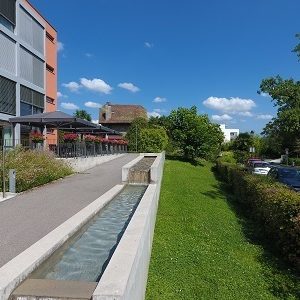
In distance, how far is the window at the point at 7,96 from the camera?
28.3m

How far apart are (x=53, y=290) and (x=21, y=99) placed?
29572 millimetres

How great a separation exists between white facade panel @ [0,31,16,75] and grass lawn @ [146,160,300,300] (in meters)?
20.7

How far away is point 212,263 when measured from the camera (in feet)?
26.2

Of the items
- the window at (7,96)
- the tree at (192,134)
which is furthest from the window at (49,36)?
the tree at (192,134)

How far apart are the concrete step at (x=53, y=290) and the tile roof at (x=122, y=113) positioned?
76266 mm

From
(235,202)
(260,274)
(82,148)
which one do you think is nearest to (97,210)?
(260,274)

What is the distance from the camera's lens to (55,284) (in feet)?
14.9

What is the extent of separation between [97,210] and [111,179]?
30.4ft

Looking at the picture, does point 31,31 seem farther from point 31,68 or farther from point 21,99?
point 21,99

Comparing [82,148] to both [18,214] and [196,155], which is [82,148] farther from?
[196,155]

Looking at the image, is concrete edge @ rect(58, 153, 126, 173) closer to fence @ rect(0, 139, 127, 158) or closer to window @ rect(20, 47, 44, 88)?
fence @ rect(0, 139, 127, 158)

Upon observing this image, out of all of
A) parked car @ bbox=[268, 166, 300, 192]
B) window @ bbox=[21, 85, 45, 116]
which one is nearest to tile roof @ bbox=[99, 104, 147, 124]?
window @ bbox=[21, 85, 45, 116]

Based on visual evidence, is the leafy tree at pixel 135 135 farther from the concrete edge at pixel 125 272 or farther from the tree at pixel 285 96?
the concrete edge at pixel 125 272

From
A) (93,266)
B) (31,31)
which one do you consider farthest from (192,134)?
(93,266)
